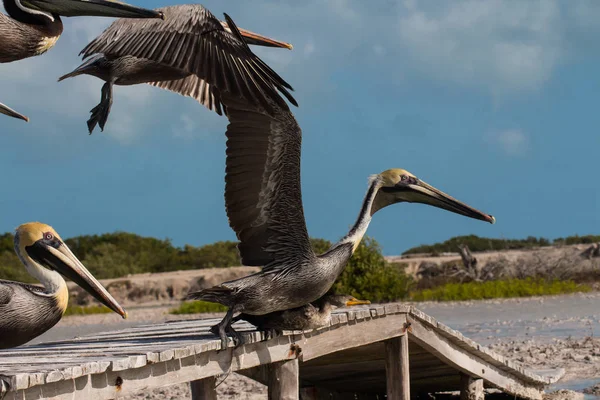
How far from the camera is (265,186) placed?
464cm

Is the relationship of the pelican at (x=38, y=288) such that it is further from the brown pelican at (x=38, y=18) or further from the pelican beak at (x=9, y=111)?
the brown pelican at (x=38, y=18)

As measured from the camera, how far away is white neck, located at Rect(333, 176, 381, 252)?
4.96 metres

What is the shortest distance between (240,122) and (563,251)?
55.6 ft

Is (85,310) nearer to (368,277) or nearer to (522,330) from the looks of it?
(368,277)

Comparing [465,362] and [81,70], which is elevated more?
[81,70]

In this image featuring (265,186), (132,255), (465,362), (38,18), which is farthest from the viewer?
(132,255)

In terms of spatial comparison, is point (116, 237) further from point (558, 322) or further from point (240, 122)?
point (240, 122)

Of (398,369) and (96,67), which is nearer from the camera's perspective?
(96,67)

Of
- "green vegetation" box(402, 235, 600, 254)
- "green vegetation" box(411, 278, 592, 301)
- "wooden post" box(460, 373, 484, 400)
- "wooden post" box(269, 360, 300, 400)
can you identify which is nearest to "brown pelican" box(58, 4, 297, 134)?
"wooden post" box(269, 360, 300, 400)

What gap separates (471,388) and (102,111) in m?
3.94

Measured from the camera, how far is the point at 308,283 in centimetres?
470

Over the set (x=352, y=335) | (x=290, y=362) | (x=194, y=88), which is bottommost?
(x=290, y=362)

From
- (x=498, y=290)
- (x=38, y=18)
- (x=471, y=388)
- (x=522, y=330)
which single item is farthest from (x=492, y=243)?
(x=38, y=18)

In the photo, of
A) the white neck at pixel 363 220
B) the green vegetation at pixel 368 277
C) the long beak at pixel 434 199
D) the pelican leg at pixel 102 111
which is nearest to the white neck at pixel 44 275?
the pelican leg at pixel 102 111
